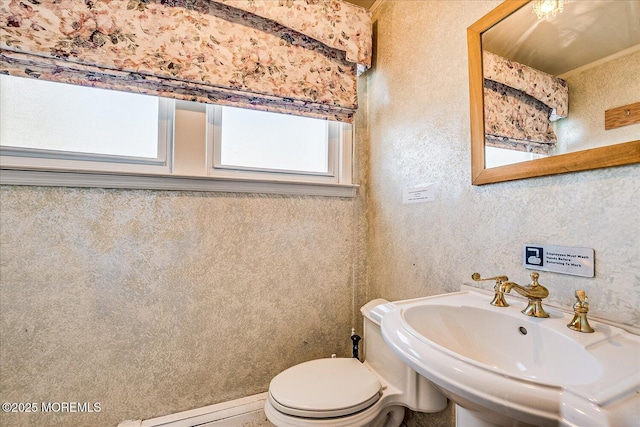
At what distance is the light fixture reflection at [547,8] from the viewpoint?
81 cm

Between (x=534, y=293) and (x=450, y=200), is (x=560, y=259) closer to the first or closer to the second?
(x=534, y=293)

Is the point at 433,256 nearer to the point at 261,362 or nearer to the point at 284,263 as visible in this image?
the point at 284,263

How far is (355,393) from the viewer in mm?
1038

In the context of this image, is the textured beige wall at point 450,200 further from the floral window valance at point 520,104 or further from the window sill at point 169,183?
the window sill at point 169,183

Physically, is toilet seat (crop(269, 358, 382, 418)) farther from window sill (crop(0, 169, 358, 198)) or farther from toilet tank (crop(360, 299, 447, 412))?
window sill (crop(0, 169, 358, 198))

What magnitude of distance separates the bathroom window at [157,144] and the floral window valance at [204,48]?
121 mm

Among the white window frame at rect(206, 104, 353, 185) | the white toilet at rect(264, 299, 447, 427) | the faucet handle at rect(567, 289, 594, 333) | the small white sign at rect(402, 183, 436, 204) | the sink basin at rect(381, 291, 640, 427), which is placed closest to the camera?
the sink basin at rect(381, 291, 640, 427)

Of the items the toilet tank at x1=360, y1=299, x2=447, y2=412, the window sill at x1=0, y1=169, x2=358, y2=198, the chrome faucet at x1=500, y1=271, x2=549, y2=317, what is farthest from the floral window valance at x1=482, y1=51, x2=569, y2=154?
the window sill at x1=0, y1=169, x2=358, y2=198

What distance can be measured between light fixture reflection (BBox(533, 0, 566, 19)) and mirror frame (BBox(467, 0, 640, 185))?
1.5 inches

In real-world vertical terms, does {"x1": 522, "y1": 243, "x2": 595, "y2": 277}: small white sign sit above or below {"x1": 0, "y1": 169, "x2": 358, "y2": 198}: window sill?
below

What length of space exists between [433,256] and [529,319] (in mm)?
474

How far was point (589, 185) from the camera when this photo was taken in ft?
2.42

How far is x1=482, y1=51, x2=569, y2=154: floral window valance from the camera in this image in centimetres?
→ 82

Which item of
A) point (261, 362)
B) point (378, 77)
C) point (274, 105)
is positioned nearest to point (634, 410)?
point (261, 362)
